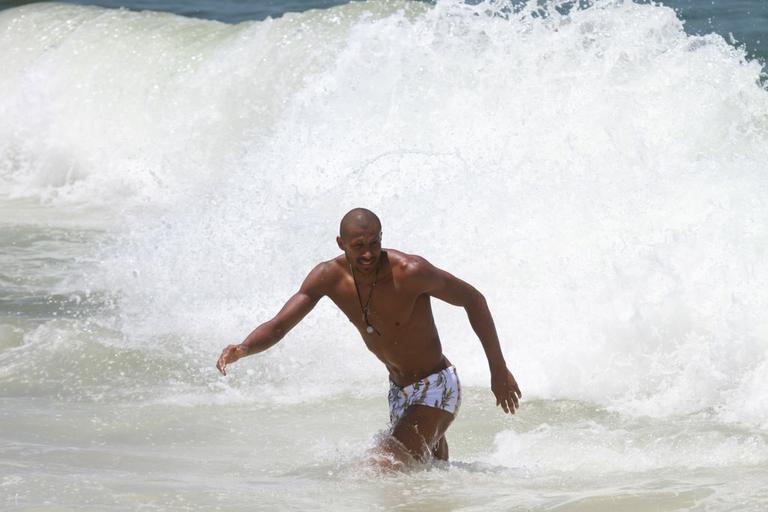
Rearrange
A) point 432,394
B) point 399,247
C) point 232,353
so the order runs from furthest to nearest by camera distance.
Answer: point 399,247, point 432,394, point 232,353

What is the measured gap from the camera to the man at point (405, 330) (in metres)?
4.82

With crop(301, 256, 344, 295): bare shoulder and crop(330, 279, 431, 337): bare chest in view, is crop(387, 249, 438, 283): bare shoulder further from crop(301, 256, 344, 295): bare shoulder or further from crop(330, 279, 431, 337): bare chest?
crop(301, 256, 344, 295): bare shoulder

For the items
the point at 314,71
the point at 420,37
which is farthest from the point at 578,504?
the point at 314,71

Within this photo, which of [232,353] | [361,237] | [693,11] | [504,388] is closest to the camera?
[361,237]

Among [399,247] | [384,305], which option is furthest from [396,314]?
[399,247]

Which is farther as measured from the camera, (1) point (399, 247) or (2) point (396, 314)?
(1) point (399, 247)

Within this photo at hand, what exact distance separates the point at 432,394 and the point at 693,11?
9.96 meters

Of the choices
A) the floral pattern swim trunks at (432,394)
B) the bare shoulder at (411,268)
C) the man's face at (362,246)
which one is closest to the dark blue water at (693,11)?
the floral pattern swim trunks at (432,394)

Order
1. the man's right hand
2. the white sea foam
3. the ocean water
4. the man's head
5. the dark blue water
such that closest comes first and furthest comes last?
the man's head → the man's right hand → the ocean water → the white sea foam → the dark blue water

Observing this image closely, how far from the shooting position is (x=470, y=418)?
6180mm

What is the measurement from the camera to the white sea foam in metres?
6.94

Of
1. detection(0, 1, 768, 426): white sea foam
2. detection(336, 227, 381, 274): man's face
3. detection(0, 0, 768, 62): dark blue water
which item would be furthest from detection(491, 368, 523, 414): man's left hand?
detection(0, 0, 768, 62): dark blue water

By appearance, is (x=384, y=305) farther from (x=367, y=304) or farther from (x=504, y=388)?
(x=504, y=388)

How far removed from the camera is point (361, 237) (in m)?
4.61
